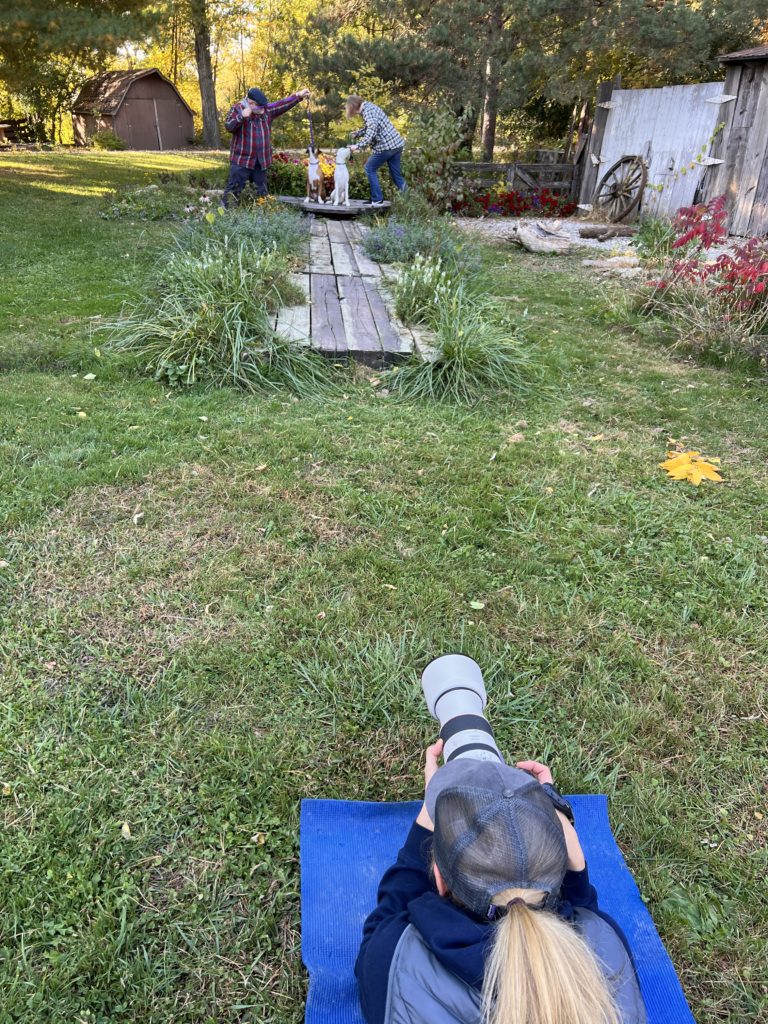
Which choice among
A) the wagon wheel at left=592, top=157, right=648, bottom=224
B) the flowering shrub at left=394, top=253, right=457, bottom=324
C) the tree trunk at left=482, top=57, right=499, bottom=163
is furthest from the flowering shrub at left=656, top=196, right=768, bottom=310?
the tree trunk at left=482, top=57, right=499, bottom=163

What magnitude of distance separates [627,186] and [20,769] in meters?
12.0

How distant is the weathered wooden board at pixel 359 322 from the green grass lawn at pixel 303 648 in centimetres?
39

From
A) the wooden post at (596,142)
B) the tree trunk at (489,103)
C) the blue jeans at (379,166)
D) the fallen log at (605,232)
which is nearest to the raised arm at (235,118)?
the blue jeans at (379,166)

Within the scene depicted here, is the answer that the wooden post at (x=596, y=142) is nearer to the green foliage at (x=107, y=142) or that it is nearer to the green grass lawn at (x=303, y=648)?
the green grass lawn at (x=303, y=648)

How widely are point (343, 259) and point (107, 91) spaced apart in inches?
941

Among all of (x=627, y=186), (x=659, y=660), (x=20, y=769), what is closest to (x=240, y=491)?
(x=20, y=769)

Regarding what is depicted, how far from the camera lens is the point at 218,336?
4.70 m

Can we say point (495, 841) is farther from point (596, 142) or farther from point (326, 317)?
point (596, 142)

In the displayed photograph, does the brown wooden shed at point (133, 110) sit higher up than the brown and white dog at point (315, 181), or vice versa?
the brown wooden shed at point (133, 110)

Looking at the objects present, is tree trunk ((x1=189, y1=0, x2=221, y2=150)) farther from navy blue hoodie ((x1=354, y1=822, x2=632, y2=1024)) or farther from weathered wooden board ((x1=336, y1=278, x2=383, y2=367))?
navy blue hoodie ((x1=354, y1=822, x2=632, y2=1024))

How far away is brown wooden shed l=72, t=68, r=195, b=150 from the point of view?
24797 mm

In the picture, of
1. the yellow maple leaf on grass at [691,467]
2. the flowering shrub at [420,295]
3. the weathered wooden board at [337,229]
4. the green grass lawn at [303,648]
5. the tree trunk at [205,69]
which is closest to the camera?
the green grass lawn at [303,648]

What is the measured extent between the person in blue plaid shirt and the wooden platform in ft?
0.91

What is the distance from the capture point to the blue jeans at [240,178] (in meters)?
8.88
